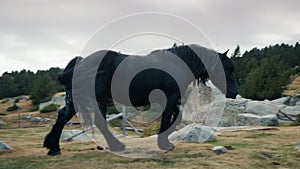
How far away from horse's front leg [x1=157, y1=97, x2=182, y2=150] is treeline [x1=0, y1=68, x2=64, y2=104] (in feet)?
124

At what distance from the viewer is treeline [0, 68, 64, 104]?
42531 mm

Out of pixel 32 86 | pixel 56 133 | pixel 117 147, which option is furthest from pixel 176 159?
pixel 32 86

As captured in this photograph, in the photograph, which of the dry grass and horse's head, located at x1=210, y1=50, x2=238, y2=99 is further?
horse's head, located at x1=210, y1=50, x2=238, y2=99

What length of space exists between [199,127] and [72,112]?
3496 mm

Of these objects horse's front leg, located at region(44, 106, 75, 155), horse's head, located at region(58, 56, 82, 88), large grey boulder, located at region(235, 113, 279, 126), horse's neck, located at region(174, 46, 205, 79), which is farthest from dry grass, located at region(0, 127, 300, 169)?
large grey boulder, located at region(235, 113, 279, 126)

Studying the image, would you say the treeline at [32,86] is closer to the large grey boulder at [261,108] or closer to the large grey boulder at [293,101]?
the large grey boulder at [293,101]

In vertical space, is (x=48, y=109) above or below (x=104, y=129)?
above

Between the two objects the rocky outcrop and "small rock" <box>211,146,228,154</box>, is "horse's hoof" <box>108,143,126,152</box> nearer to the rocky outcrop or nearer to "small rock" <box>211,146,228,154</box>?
"small rock" <box>211,146,228,154</box>

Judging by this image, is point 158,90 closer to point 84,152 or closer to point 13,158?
point 84,152

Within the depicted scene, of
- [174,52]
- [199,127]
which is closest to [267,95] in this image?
[199,127]

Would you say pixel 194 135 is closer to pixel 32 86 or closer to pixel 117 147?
pixel 117 147

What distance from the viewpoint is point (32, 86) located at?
4941cm

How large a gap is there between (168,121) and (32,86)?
46.7 metres

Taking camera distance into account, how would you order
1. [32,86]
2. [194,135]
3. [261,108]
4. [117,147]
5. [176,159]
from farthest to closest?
[32,86] → [261,108] → [194,135] → [117,147] → [176,159]
